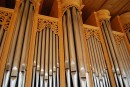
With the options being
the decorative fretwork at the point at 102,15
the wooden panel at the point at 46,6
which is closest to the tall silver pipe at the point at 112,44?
the decorative fretwork at the point at 102,15

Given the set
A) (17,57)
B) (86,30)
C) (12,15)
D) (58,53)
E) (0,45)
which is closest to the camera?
(17,57)

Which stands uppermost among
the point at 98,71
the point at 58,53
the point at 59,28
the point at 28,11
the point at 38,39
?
the point at 28,11

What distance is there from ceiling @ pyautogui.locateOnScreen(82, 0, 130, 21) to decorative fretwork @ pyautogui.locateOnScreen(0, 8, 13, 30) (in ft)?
7.69

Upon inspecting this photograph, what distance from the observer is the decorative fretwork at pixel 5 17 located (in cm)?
356

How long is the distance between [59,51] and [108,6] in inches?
108

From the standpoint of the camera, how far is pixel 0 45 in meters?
3.16

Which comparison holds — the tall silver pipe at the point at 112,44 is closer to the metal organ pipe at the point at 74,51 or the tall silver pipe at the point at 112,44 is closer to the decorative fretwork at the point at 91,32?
the decorative fretwork at the point at 91,32

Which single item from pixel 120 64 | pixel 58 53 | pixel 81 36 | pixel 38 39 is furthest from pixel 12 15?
pixel 120 64

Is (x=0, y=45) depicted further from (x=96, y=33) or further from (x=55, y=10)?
(x=96, y=33)

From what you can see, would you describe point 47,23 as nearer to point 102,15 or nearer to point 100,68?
point 100,68

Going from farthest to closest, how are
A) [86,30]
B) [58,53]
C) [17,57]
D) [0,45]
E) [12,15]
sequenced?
[86,30] < [12,15] < [58,53] < [0,45] < [17,57]

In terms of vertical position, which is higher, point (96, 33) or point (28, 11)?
point (28, 11)

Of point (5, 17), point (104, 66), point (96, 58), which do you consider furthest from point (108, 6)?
point (5, 17)

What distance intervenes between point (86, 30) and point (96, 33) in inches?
10.8
